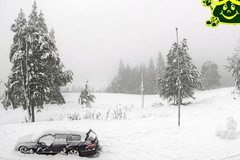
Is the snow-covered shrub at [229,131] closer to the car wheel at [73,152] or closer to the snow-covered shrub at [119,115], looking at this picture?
the car wheel at [73,152]

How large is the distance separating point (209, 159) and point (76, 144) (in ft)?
21.2

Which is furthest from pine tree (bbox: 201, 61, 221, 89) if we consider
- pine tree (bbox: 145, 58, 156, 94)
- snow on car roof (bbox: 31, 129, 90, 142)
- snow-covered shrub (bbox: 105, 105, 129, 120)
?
snow on car roof (bbox: 31, 129, 90, 142)

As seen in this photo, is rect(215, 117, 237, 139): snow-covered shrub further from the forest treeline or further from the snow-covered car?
the forest treeline

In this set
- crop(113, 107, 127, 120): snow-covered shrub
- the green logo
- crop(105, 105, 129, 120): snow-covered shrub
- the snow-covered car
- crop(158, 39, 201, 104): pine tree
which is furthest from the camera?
crop(158, 39, 201, 104): pine tree

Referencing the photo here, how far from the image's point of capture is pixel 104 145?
10539mm

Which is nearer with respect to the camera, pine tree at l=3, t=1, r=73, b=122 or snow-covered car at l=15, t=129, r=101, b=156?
snow-covered car at l=15, t=129, r=101, b=156

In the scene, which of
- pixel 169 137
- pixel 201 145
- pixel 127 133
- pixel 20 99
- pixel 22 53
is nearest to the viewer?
pixel 201 145

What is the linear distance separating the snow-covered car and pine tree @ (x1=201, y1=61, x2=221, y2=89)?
5525cm

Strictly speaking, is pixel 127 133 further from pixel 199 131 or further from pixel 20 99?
pixel 20 99

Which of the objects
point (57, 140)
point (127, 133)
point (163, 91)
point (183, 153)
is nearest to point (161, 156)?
point (183, 153)

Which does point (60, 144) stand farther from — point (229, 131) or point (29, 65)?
point (29, 65)

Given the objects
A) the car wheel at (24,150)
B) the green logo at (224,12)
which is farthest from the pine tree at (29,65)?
the green logo at (224,12)

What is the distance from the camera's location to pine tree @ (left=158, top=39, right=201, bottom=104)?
27.6 m

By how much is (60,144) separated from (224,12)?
371 inches
